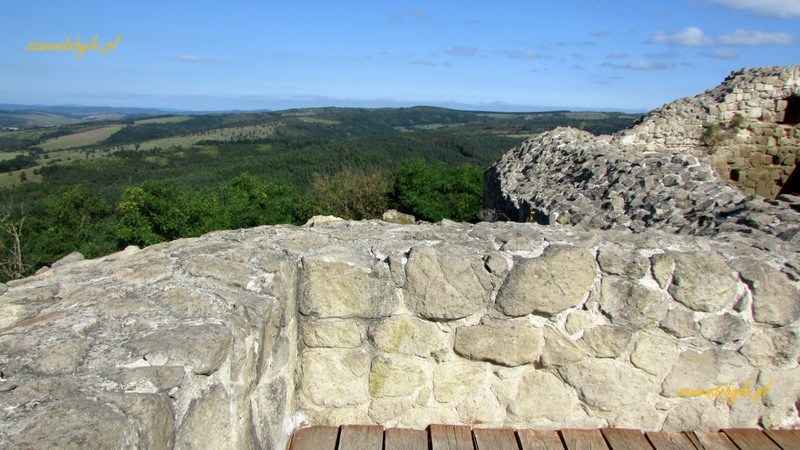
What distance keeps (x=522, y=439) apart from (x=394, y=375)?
0.71 meters

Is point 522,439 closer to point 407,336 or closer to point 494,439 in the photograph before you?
point 494,439

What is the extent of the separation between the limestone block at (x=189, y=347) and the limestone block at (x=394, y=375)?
2.89 feet

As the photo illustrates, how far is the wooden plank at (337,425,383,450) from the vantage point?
238cm

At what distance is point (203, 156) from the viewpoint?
73.9 m

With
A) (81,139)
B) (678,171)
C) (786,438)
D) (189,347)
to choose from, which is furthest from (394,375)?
(81,139)

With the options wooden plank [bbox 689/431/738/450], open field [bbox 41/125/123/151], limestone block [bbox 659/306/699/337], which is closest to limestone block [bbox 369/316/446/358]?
limestone block [bbox 659/306/699/337]

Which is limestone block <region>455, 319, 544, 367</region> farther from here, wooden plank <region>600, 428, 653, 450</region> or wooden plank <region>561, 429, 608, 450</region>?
wooden plank <region>600, 428, 653, 450</region>

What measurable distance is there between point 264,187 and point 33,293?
2282 centimetres

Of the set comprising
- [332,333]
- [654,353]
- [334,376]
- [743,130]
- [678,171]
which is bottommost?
[334,376]

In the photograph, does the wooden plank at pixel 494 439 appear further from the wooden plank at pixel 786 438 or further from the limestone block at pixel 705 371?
the wooden plank at pixel 786 438

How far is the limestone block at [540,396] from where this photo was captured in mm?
2508

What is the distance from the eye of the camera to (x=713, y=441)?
2479 millimetres

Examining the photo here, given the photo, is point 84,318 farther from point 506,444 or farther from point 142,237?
point 142,237

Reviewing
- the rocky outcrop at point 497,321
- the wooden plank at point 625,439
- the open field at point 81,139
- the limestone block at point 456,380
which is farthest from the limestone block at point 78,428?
the open field at point 81,139
